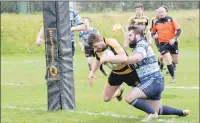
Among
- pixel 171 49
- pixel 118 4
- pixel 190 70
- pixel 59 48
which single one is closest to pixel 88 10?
pixel 118 4

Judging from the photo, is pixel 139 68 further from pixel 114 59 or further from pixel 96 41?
pixel 96 41

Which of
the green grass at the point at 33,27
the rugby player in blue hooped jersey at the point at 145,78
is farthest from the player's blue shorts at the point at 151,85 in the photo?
the green grass at the point at 33,27

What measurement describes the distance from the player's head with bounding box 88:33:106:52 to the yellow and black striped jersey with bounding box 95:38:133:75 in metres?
0.12

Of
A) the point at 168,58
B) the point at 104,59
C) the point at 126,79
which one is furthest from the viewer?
the point at 168,58

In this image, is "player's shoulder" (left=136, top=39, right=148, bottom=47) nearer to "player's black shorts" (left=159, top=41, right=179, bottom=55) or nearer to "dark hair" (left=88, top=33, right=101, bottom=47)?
"dark hair" (left=88, top=33, right=101, bottom=47)

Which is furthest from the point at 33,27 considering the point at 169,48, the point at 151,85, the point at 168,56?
the point at 151,85

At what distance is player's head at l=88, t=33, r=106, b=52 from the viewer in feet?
26.1

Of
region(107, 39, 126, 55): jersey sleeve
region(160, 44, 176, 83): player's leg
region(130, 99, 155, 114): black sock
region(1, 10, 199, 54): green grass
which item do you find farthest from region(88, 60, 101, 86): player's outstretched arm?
region(1, 10, 199, 54): green grass

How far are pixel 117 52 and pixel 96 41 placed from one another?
36cm

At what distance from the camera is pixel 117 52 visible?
26.5ft

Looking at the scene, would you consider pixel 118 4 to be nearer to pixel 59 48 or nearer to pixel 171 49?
pixel 171 49

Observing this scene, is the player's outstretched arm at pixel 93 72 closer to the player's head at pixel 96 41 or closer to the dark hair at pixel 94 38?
the player's head at pixel 96 41

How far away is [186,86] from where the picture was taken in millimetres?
13156

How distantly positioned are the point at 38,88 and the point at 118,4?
2059 cm
